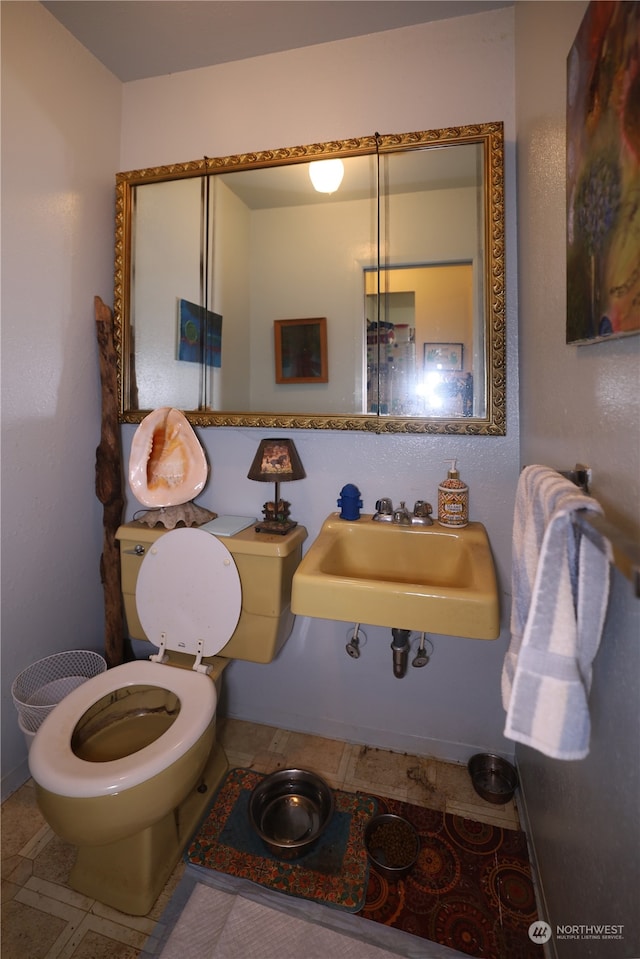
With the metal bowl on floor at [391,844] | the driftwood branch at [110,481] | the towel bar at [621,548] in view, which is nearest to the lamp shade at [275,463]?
the driftwood branch at [110,481]

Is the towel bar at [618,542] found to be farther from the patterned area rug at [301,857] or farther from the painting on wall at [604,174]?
the patterned area rug at [301,857]

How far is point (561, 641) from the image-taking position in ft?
1.90

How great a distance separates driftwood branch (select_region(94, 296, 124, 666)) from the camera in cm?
161

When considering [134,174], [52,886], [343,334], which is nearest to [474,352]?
[343,334]

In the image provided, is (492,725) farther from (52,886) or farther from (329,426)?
(52,886)

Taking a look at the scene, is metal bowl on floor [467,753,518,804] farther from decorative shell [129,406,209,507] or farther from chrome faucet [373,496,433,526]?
decorative shell [129,406,209,507]

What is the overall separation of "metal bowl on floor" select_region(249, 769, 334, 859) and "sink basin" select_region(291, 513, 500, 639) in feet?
2.30

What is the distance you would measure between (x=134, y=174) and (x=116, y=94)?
0.35 m

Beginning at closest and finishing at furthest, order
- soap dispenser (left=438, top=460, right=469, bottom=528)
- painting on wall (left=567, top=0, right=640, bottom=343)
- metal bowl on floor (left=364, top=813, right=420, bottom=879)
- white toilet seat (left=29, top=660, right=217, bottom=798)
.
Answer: painting on wall (left=567, top=0, right=640, bottom=343)
white toilet seat (left=29, top=660, right=217, bottom=798)
metal bowl on floor (left=364, top=813, right=420, bottom=879)
soap dispenser (left=438, top=460, right=469, bottom=528)

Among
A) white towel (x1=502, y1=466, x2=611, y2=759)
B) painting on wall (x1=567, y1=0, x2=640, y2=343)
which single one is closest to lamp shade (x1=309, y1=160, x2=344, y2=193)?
painting on wall (x1=567, y1=0, x2=640, y2=343)

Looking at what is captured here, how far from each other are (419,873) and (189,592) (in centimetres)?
101

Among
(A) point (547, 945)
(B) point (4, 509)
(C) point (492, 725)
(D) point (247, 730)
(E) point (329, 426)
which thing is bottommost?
(A) point (547, 945)

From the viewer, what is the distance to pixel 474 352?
1352 millimetres

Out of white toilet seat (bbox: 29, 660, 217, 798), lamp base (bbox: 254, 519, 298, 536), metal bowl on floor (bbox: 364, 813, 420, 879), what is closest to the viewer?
white toilet seat (bbox: 29, 660, 217, 798)
